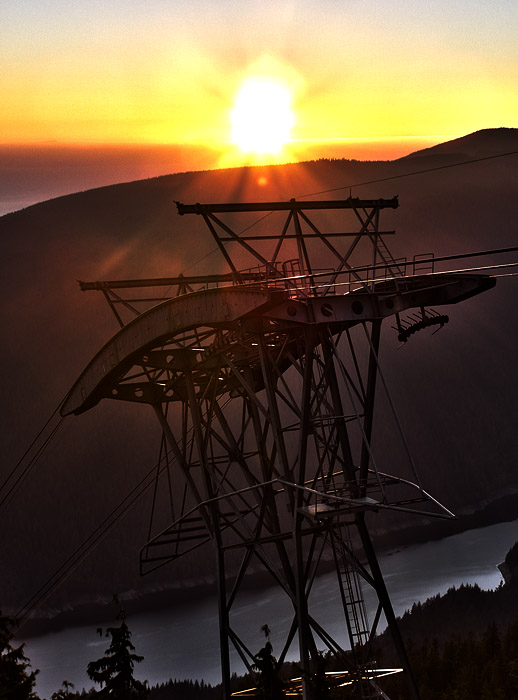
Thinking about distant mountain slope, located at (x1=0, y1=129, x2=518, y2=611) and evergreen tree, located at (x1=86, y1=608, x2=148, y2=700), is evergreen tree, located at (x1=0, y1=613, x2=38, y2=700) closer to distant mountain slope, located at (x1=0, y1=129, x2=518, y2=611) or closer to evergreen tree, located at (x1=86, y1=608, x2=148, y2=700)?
evergreen tree, located at (x1=86, y1=608, x2=148, y2=700)

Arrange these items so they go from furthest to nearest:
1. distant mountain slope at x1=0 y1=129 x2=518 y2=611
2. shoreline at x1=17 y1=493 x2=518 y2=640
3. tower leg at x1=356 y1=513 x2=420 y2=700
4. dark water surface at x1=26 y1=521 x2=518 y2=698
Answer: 1. distant mountain slope at x1=0 y1=129 x2=518 y2=611
2. shoreline at x1=17 y1=493 x2=518 y2=640
3. dark water surface at x1=26 y1=521 x2=518 y2=698
4. tower leg at x1=356 y1=513 x2=420 y2=700

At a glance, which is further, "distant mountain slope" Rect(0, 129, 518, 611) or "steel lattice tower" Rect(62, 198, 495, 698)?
"distant mountain slope" Rect(0, 129, 518, 611)

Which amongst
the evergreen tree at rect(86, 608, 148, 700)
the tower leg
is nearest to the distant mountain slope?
the evergreen tree at rect(86, 608, 148, 700)

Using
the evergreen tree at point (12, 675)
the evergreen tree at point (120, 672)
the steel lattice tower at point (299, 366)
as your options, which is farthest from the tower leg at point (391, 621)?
the evergreen tree at point (12, 675)

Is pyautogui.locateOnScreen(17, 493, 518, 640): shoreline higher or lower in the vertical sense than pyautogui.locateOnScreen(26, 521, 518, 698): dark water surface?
higher

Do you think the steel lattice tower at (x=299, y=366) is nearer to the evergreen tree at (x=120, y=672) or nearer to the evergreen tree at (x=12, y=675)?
the evergreen tree at (x=120, y=672)

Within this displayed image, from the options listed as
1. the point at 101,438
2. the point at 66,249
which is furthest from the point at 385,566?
the point at 66,249
